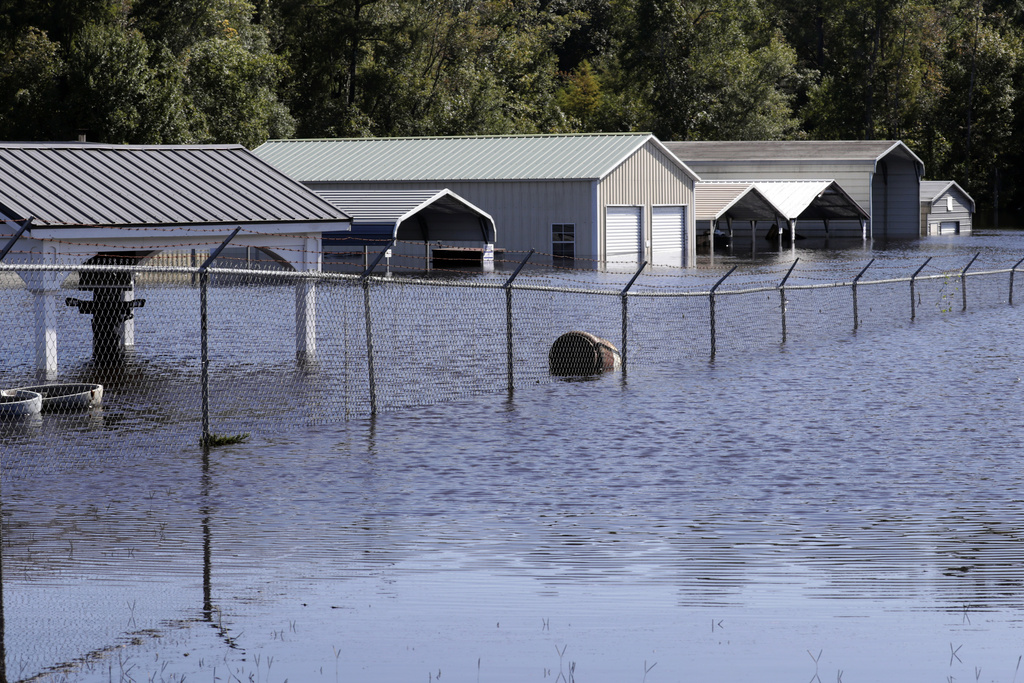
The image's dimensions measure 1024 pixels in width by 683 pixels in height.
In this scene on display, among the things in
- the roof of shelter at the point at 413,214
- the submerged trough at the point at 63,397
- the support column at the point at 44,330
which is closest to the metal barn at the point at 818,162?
the roof of shelter at the point at 413,214

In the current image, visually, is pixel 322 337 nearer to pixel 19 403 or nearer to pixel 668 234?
pixel 19 403

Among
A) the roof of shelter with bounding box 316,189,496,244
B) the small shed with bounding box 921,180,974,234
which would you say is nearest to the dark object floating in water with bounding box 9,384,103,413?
the roof of shelter with bounding box 316,189,496,244

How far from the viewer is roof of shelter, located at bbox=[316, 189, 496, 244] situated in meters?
46.2

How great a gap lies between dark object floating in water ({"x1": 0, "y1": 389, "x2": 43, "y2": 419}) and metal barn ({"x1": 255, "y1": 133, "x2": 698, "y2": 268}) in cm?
3428

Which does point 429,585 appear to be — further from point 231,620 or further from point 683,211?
point 683,211

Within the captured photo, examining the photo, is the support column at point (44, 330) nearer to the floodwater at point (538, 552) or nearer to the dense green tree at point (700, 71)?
the floodwater at point (538, 552)

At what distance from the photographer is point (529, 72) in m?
98.9

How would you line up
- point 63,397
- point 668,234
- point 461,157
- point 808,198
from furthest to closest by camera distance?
point 808,198
point 668,234
point 461,157
point 63,397

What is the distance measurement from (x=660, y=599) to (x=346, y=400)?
31.2 feet

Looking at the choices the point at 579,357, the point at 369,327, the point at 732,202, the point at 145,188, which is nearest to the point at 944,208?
the point at 732,202

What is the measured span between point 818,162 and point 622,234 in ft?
67.7

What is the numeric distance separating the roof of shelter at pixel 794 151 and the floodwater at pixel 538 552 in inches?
2202

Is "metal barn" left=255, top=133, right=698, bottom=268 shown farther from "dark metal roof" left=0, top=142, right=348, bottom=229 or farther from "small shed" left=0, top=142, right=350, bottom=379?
"small shed" left=0, top=142, right=350, bottom=379

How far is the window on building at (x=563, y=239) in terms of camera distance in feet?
173
